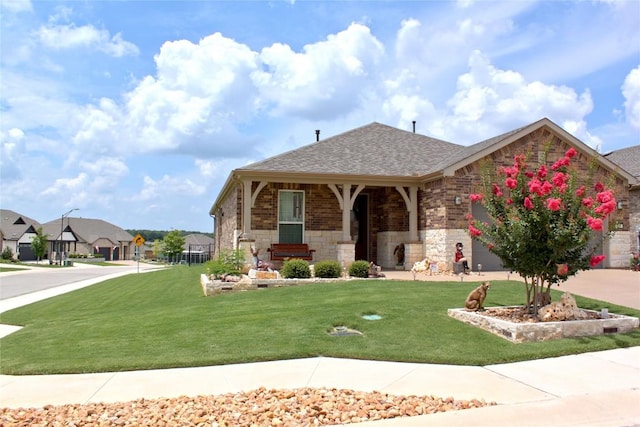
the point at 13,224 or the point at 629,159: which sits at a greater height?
the point at 629,159

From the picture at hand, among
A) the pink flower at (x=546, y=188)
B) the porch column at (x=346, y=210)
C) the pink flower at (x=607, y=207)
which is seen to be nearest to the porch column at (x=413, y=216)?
the porch column at (x=346, y=210)

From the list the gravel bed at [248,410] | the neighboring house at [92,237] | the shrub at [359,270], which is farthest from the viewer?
the neighboring house at [92,237]

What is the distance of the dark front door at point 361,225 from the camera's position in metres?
21.6

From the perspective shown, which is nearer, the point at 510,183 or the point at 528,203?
the point at 528,203

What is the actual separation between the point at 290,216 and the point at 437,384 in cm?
1321

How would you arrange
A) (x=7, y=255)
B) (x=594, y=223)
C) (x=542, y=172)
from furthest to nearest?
(x=7, y=255)
(x=542, y=172)
(x=594, y=223)

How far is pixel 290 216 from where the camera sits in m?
18.7

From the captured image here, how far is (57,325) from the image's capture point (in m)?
10.7

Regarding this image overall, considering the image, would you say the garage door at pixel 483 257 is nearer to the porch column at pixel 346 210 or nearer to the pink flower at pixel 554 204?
the porch column at pixel 346 210

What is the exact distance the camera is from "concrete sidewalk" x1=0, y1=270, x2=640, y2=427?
4.79 meters

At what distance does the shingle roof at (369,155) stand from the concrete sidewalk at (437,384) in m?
11.1

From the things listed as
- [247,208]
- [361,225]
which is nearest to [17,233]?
[361,225]

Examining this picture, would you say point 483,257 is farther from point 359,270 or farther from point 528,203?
point 528,203

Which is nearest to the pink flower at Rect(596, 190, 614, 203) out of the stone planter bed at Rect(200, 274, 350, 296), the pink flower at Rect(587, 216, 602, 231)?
the pink flower at Rect(587, 216, 602, 231)
